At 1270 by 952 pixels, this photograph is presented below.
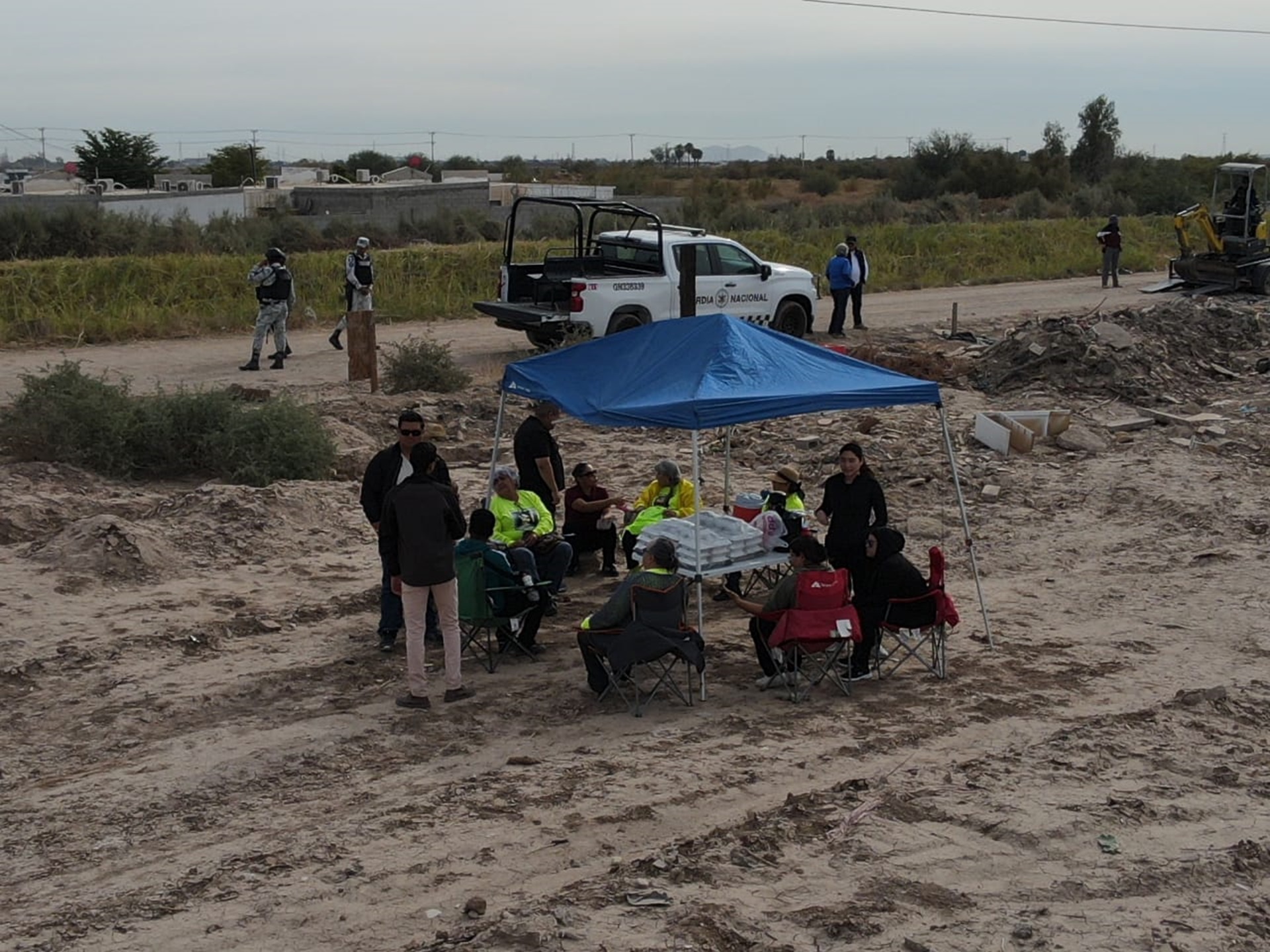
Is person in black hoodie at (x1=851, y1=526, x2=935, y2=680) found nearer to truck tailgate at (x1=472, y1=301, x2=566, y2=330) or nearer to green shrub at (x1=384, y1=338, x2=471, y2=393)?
green shrub at (x1=384, y1=338, x2=471, y2=393)

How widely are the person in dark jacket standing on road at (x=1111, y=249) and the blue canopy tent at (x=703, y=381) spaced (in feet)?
72.9

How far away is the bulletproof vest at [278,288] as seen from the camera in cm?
1934

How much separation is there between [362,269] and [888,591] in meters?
12.7

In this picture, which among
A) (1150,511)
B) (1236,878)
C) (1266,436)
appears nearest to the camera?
(1236,878)

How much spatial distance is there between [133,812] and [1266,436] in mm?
13440

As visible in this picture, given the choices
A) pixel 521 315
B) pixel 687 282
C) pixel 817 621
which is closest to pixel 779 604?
pixel 817 621

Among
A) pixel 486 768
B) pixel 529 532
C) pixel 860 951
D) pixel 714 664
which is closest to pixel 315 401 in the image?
pixel 529 532

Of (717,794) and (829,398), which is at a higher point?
(829,398)

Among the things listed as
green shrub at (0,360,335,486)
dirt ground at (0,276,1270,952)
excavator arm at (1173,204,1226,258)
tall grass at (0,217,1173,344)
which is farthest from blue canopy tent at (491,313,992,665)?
excavator arm at (1173,204,1226,258)

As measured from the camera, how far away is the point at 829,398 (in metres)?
9.31

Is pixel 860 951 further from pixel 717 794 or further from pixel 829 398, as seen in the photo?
pixel 829 398

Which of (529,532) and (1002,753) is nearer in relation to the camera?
(1002,753)

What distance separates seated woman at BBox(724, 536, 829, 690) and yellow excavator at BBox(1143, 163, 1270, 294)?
21292 mm

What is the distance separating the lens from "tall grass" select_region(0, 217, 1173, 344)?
2327 cm
